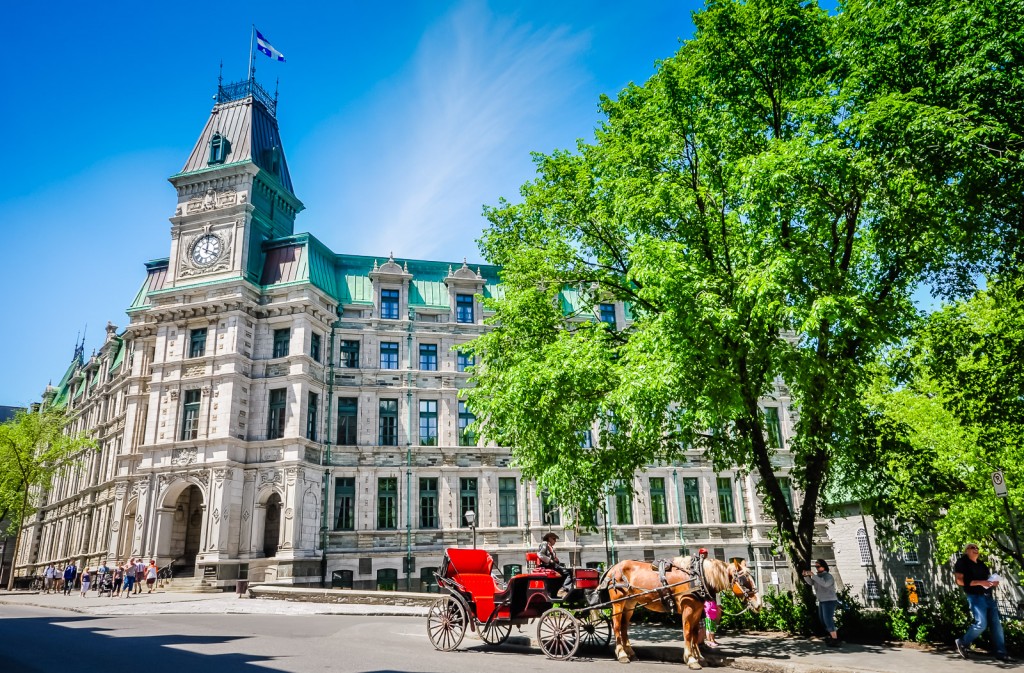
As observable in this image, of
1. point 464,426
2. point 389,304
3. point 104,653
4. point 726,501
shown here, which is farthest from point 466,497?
point 104,653

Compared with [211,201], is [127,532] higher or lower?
lower

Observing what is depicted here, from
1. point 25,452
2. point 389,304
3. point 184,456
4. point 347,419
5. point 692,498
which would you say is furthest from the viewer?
point 25,452

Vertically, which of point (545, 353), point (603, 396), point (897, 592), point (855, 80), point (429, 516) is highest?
point (855, 80)

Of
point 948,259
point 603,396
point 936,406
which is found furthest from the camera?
point 936,406

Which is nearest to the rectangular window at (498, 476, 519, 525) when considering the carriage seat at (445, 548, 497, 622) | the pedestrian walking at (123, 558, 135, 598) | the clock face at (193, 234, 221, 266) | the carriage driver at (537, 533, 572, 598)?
the pedestrian walking at (123, 558, 135, 598)

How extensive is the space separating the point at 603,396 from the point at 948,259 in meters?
7.60

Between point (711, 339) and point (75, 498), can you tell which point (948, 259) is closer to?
point (711, 339)

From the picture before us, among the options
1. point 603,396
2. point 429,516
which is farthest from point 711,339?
point 429,516

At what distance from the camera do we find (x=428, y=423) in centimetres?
3381

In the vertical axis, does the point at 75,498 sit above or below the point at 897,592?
above

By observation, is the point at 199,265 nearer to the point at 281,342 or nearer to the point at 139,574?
the point at 281,342

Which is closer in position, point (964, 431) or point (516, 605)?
point (516, 605)

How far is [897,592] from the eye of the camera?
29797 millimetres

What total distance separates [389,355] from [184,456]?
35.2 feet
